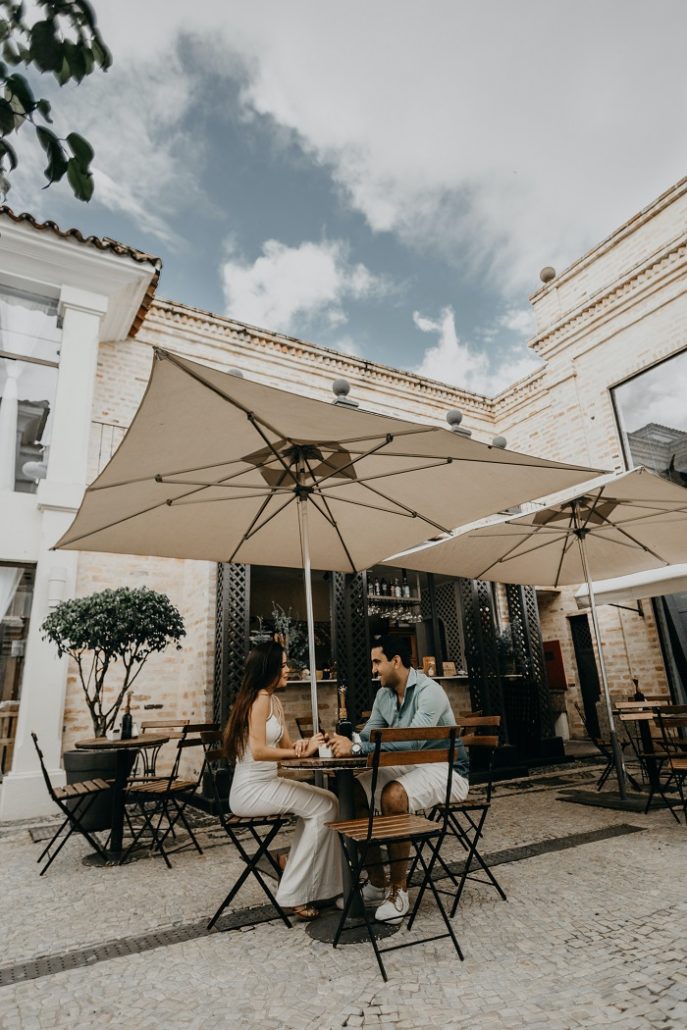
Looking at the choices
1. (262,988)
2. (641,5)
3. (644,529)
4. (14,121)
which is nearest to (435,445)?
(14,121)

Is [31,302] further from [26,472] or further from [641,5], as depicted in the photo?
[641,5]

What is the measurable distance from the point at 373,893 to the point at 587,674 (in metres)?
8.80

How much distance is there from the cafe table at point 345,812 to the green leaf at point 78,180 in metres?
2.26

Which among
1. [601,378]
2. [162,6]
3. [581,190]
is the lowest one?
[162,6]

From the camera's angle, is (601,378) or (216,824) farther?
(601,378)

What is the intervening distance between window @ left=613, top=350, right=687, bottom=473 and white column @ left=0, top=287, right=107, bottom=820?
8116 mm

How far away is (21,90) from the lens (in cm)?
124

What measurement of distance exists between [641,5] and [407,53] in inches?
124

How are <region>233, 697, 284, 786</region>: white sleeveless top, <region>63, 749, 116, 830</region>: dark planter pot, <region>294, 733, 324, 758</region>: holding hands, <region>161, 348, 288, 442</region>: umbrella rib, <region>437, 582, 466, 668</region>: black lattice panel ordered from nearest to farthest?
<region>161, 348, 288, 442</region>: umbrella rib
<region>294, 733, 324, 758</region>: holding hands
<region>233, 697, 284, 786</region>: white sleeveless top
<region>63, 749, 116, 830</region>: dark planter pot
<region>437, 582, 466, 668</region>: black lattice panel

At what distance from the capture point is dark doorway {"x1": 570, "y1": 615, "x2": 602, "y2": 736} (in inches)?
412

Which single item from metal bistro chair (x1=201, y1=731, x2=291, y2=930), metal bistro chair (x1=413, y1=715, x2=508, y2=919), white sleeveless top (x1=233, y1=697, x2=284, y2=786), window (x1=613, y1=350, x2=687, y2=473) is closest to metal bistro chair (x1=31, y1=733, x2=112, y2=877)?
metal bistro chair (x1=201, y1=731, x2=291, y2=930)

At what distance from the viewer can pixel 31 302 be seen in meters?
7.21

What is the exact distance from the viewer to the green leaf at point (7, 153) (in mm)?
1359

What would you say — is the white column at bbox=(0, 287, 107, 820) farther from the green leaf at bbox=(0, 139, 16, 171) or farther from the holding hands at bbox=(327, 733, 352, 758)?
the green leaf at bbox=(0, 139, 16, 171)
